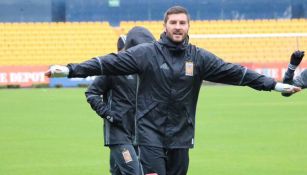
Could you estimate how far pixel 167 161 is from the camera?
298 inches

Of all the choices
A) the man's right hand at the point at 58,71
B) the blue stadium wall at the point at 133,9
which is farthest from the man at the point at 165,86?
the blue stadium wall at the point at 133,9

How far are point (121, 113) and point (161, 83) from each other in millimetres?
1394

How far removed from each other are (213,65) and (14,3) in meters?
38.9

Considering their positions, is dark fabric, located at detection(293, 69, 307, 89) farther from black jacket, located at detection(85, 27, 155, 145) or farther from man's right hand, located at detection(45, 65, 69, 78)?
man's right hand, located at detection(45, 65, 69, 78)

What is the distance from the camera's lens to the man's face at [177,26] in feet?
24.0

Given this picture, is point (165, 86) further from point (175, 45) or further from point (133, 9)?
point (133, 9)

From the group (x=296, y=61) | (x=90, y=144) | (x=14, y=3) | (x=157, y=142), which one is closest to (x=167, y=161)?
(x=157, y=142)

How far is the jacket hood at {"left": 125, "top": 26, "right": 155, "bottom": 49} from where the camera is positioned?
8500 millimetres

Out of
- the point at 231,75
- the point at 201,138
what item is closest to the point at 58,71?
the point at 231,75

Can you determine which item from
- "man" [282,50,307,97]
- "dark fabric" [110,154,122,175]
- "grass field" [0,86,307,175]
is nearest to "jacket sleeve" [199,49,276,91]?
"man" [282,50,307,97]

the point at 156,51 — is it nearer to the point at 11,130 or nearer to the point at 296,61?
the point at 296,61

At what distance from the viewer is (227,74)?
25.3ft

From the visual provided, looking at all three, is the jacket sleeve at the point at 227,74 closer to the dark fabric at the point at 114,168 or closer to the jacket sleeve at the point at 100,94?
the jacket sleeve at the point at 100,94

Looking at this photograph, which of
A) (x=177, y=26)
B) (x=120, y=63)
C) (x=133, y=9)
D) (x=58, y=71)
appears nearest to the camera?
(x=58, y=71)
